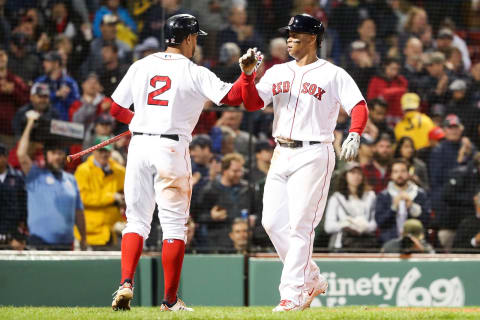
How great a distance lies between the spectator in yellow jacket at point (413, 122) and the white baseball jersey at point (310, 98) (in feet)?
14.5

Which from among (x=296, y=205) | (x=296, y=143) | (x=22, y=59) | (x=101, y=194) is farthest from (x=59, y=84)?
(x=296, y=205)

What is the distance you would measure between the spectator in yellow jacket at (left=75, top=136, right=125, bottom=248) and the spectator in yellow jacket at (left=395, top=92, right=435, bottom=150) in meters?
3.30

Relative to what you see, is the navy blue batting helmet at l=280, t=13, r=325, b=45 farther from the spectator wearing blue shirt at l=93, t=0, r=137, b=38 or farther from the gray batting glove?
the spectator wearing blue shirt at l=93, t=0, r=137, b=38

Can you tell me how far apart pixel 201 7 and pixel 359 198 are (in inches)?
145

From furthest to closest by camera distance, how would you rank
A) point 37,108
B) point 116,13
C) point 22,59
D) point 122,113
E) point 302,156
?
1. point 116,13
2. point 22,59
3. point 37,108
4. point 122,113
5. point 302,156

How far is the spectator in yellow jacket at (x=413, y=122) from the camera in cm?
1019

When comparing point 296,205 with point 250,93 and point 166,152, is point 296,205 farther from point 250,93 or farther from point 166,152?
point 166,152

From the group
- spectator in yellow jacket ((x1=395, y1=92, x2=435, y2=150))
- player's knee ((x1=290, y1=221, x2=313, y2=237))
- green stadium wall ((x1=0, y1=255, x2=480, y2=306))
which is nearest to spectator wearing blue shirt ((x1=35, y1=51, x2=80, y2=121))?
green stadium wall ((x1=0, y1=255, x2=480, y2=306))

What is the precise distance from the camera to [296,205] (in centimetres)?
575

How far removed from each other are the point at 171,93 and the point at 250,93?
0.52 metres

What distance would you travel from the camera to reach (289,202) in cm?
583

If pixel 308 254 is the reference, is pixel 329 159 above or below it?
above

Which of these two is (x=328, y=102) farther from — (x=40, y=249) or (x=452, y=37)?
(x=452, y=37)

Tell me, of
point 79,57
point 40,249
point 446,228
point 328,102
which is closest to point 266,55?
point 79,57
